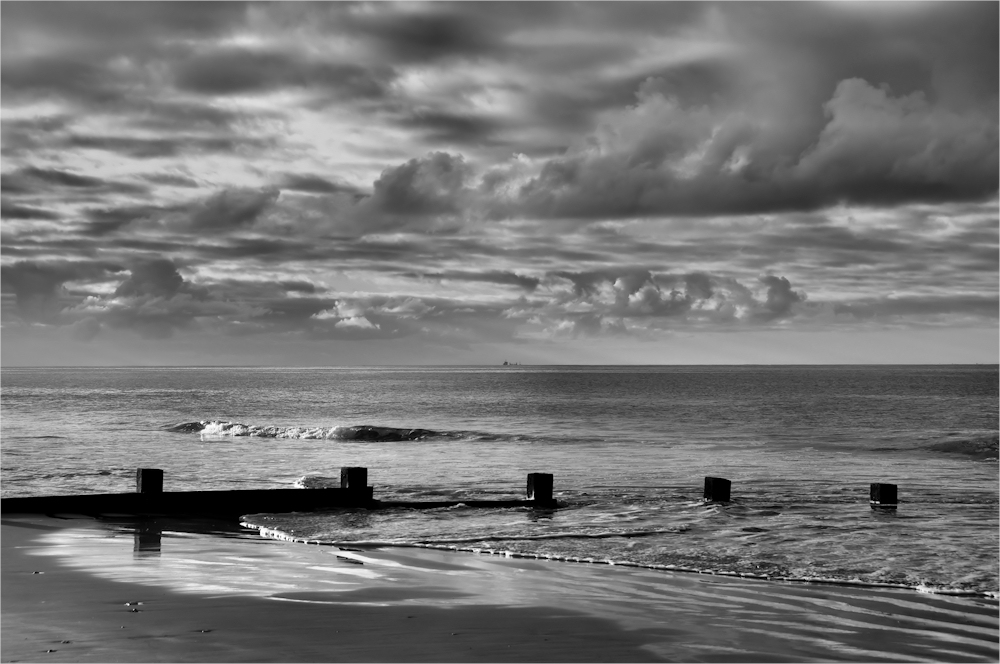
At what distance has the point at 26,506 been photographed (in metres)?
17.0

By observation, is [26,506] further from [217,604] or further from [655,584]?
[655,584]

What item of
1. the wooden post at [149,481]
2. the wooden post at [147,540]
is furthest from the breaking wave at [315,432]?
the wooden post at [147,540]

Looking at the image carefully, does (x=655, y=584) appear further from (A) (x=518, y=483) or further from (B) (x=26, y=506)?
(A) (x=518, y=483)

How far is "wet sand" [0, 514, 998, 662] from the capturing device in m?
8.27

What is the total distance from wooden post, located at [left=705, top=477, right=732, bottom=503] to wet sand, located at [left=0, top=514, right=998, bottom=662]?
29.1 ft

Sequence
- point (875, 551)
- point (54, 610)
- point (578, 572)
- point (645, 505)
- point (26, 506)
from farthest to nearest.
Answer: point (645, 505)
point (26, 506)
point (875, 551)
point (578, 572)
point (54, 610)

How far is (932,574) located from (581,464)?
23.7m

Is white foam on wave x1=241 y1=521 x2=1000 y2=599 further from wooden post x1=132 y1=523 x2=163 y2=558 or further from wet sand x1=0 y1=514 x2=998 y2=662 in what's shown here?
wooden post x1=132 y1=523 x2=163 y2=558

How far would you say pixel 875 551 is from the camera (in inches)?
592

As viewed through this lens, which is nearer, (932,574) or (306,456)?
(932,574)

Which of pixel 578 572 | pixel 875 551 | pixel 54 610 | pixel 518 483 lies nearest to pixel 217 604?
pixel 54 610

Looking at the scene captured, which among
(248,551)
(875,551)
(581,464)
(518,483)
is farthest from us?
(581,464)

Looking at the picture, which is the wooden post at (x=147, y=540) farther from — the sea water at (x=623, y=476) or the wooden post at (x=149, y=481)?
the sea water at (x=623, y=476)

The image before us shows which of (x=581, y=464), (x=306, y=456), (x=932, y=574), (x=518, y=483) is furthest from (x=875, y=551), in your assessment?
(x=306, y=456)
